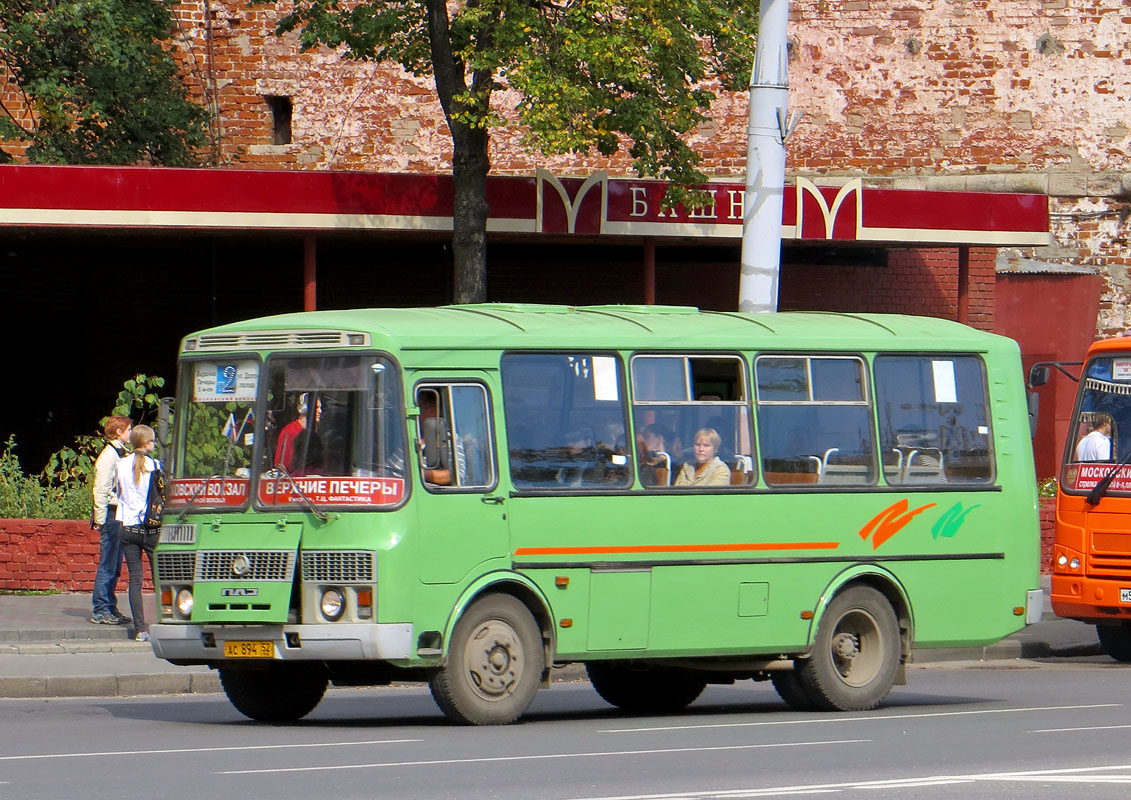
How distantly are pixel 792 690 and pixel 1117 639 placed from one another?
228 inches

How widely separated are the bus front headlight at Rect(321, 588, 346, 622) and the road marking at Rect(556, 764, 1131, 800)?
119 inches

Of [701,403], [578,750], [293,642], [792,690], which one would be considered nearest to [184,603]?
[293,642]

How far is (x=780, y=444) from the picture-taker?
13.1 metres

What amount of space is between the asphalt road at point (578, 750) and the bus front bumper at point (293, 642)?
465mm

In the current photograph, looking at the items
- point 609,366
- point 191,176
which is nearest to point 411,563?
point 609,366

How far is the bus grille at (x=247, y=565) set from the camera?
11.4 meters

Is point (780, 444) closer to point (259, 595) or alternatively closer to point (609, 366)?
point (609, 366)

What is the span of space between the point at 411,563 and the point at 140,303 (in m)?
18.5

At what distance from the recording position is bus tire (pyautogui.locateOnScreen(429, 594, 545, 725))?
11523 mm

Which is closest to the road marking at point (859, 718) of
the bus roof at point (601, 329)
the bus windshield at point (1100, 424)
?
the bus roof at point (601, 329)

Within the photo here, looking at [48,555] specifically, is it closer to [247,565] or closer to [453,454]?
[247,565]

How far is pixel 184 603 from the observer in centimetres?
1181

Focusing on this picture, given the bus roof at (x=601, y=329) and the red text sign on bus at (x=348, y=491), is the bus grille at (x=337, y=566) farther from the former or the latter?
the bus roof at (x=601, y=329)

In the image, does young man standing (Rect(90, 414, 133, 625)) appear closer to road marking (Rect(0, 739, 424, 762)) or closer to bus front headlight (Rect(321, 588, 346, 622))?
bus front headlight (Rect(321, 588, 346, 622))
